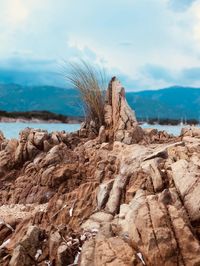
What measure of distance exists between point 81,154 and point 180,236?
7869 millimetres

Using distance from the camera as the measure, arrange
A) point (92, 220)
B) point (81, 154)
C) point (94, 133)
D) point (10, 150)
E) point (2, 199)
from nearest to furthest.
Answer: point (92, 220), point (2, 199), point (81, 154), point (10, 150), point (94, 133)

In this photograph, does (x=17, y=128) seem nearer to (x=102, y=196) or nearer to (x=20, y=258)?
(x=102, y=196)

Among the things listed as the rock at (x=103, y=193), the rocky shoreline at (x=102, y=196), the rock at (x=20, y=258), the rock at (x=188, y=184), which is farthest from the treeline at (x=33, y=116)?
the rock at (x=20, y=258)

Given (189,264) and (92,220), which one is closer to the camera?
(189,264)

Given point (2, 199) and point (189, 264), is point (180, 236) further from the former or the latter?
point (2, 199)

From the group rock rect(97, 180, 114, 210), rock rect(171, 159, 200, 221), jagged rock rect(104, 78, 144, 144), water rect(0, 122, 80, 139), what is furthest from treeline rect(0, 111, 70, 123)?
rock rect(171, 159, 200, 221)

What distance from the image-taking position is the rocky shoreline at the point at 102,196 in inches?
396

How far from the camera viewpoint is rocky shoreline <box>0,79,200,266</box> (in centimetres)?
1006

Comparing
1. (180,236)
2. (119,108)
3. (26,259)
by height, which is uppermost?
(119,108)

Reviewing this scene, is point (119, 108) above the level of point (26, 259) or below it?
above

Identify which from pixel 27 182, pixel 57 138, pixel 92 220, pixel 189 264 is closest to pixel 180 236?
pixel 189 264

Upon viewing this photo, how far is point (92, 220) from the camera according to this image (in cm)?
1225

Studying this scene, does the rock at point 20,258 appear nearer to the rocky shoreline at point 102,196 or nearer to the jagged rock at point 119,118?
the rocky shoreline at point 102,196

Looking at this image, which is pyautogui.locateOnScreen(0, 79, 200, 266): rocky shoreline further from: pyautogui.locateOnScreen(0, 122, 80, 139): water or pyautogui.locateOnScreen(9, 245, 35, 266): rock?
pyautogui.locateOnScreen(0, 122, 80, 139): water
